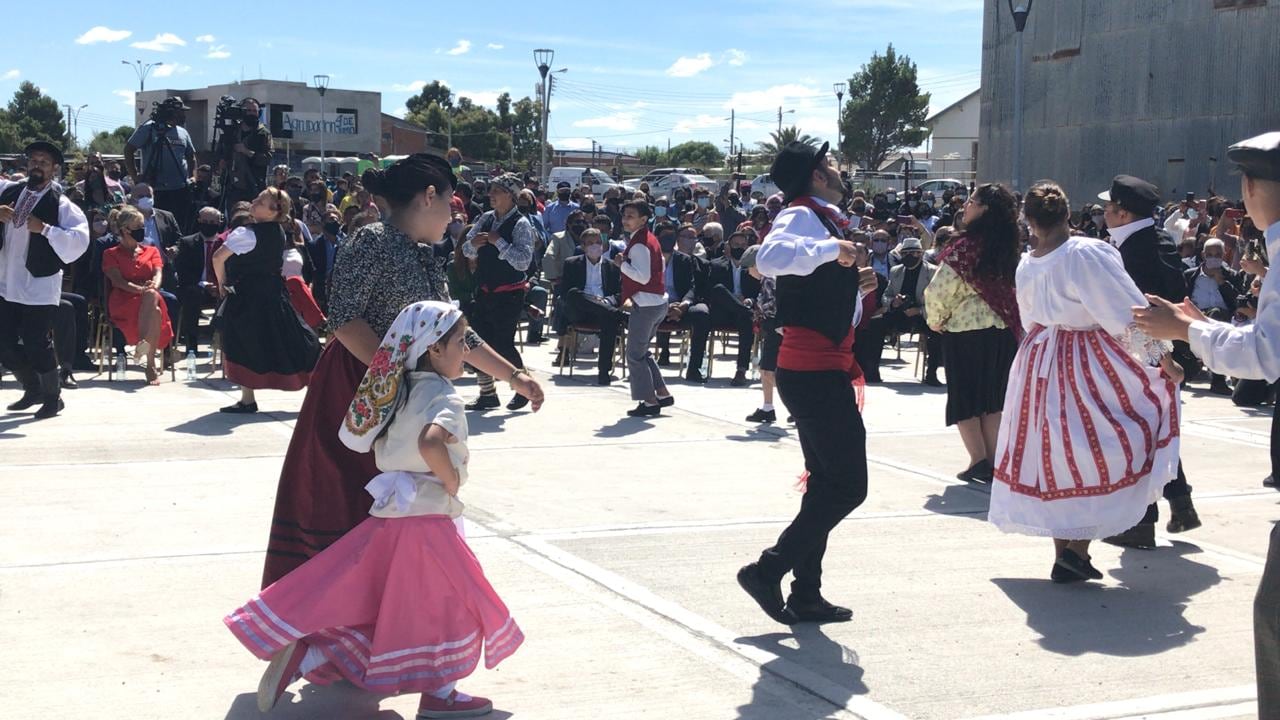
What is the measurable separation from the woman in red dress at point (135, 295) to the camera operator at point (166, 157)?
264cm

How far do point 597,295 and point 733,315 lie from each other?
1.48 m

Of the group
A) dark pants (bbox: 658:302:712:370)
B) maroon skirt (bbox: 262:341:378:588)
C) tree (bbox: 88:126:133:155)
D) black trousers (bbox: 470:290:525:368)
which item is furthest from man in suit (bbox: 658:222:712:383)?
tree (bbox: 88:126:133:155)

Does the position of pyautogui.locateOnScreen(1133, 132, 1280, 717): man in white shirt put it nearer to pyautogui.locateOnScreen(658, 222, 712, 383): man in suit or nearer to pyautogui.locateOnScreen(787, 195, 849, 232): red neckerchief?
pyautogui.locateOnScreen(787, 195, 849, 232): red neckerchief

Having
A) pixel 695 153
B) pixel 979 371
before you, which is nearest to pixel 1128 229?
pixel 979 371

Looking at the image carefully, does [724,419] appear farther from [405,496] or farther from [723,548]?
[405,496]

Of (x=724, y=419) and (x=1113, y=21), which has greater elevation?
(x=1113, y=21)

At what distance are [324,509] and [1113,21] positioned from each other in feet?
113

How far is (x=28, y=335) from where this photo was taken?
10.4 m

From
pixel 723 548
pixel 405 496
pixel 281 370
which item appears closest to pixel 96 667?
pixel 405 496

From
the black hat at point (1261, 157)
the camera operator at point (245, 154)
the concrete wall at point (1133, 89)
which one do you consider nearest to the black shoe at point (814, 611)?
the black hat at point (1261, 157)

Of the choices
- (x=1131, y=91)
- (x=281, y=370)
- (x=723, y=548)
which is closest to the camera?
(x=723, y=548)

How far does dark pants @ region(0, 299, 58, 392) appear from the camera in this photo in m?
10.4

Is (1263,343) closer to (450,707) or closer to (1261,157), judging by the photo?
(1261,157)

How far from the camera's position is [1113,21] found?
115 feet
